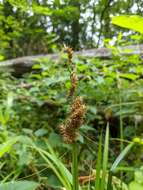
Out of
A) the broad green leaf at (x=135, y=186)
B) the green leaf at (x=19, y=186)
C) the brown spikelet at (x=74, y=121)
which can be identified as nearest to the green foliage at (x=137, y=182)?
the broad green leaf at (x=135, y=186)

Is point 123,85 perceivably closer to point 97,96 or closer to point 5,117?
point 97,96

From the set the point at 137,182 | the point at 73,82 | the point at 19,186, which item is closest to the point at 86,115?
the point at 137,182

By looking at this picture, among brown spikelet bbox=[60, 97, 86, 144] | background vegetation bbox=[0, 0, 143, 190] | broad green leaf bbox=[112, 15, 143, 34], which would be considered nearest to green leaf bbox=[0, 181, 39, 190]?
brown spikelet bbox=[60, 97, 86, 144]

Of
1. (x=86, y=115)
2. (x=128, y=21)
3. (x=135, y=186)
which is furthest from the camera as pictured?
(x=86, y=115)

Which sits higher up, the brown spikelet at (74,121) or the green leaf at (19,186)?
the brown spikelet at (74,121)

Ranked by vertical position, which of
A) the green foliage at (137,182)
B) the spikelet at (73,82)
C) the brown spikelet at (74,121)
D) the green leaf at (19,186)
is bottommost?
the green foliage at (137,182)

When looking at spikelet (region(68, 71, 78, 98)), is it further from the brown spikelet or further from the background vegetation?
the background vegetation

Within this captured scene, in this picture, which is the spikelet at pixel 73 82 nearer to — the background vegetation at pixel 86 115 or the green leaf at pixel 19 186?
the green leaf at pixel 19 186

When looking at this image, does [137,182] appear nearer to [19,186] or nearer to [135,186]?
[135,186]
